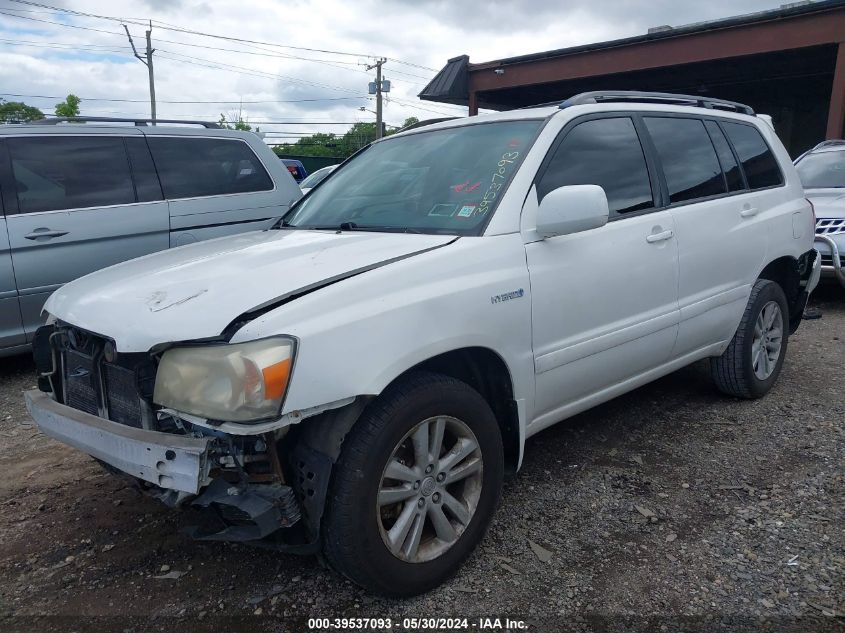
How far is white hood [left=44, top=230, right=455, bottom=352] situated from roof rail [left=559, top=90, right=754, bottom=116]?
4.09ft

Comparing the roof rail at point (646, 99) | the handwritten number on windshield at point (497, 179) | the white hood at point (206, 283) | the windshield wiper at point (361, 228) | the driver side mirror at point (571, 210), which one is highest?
the roof rail at point (646, 99)

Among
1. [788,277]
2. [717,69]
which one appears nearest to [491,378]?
[788,277]

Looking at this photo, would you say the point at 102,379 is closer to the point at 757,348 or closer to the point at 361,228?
the point at 361,228

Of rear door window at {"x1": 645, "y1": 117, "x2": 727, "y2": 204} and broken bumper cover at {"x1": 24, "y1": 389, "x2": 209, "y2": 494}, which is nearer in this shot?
broken bumper cover at {"x1": 24, "y1": 389, "x2": 209, "y2": 494}

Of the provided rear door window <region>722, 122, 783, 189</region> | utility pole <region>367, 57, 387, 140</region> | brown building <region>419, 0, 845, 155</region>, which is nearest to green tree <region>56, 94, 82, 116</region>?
utility pole <region>367, 57, 387, 140</region>

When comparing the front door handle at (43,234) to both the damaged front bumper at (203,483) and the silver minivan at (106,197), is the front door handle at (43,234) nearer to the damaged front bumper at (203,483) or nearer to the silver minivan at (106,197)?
the silver minivan at (106,197)

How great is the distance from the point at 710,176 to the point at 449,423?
2.46m

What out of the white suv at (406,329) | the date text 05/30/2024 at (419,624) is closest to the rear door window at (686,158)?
the white suv at (406,329)

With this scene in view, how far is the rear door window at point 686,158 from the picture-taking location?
12.1ft

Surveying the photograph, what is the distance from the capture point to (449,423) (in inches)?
98.1

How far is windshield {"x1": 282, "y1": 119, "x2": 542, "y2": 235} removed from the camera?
293 centimetres

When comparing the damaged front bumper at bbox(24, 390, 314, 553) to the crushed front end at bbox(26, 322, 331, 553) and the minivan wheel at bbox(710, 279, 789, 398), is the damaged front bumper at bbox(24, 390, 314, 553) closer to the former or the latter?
the crushed front end at bbox(26, 322, 331, 553)

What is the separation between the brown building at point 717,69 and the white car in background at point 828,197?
409cm

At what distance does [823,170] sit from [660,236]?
6.52 m
